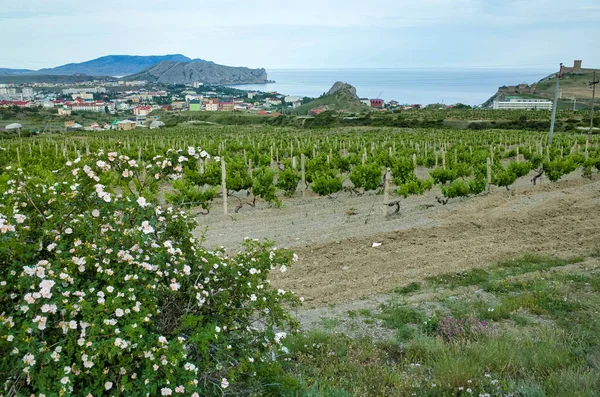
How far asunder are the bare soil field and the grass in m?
1.58

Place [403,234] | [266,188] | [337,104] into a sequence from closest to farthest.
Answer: [403,234] < [266,188] < [337,104]

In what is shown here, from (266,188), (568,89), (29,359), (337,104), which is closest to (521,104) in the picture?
(568,89)

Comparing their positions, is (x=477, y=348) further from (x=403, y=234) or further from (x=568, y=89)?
(x=568, y=89)

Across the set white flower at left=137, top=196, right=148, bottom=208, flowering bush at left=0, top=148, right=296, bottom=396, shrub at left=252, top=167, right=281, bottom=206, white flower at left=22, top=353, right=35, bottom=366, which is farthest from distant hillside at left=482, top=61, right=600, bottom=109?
white flower at left=22, top=353, right=35, bottom=366

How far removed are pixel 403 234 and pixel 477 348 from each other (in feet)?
22.8

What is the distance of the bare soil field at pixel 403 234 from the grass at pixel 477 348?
5.18 feet

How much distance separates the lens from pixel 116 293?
11.3 feet

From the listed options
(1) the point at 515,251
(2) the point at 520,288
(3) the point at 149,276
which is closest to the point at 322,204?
(1) the point at 515,251

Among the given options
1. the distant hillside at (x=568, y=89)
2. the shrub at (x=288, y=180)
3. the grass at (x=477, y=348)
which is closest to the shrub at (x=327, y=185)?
the shrub at (x=288, y=180)

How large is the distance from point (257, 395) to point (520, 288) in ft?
17.3

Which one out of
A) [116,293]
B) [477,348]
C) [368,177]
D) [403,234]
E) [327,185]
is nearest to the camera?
[116,293]

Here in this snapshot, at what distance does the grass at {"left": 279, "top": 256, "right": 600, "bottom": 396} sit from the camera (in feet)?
14.8

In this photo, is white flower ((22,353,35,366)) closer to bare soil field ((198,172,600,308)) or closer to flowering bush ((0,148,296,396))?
flowering bush ((0,148,296,396))

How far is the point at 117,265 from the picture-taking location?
3.63 meters
